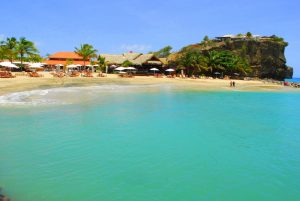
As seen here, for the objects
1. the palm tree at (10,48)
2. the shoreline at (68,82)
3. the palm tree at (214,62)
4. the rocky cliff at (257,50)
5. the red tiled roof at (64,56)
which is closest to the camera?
the shoreline at (68,82)

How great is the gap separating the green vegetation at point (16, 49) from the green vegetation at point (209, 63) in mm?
25434

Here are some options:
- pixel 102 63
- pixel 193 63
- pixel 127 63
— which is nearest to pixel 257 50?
pixel 193 63

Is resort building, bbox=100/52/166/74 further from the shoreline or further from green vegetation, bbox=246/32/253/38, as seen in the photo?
green vegetation, bbox=246/32/253/38

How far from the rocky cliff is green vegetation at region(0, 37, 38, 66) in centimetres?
2972

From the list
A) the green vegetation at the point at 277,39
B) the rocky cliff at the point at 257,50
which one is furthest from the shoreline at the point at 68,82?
the green vegetation at the point at 277,39

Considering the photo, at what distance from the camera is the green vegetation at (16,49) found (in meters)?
43.1

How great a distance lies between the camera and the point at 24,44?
142 feet

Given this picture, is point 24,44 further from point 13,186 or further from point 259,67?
point 259,67

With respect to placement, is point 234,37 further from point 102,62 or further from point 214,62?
point 102,62

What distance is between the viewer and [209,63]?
56.2 m

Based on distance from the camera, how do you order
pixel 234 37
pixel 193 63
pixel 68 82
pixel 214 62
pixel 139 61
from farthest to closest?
pixel 234 37
pixel 214 62
pixel 193 63
pixel 139 61
pixel 68 82

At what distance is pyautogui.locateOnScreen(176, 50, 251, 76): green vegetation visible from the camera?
5486 cm

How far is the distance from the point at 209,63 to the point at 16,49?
32.3 meters

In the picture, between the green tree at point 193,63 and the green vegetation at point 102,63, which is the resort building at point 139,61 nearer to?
the green vegetation at point 102,63
